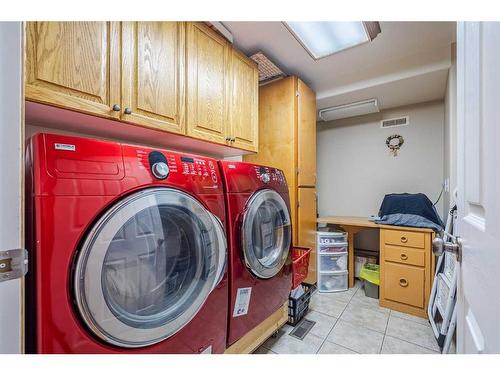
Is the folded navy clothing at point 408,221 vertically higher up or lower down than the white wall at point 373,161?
lower down

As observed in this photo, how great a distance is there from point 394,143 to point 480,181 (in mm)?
2590

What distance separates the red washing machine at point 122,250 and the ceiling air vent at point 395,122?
265 cm

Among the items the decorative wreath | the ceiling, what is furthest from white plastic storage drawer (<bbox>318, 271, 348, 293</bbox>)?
the ceiling

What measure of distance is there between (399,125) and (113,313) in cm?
322

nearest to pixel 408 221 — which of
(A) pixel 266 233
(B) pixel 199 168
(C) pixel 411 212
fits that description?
(C) pixel 411 212

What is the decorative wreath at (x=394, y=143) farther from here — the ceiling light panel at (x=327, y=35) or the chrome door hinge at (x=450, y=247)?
the chrome door hinge at (x=450, y=247)

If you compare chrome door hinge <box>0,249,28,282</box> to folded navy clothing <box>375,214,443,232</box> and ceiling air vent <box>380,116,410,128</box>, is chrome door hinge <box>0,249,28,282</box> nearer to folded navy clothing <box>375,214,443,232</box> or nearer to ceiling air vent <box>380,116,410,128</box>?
folded navy clothing <box>375,214,443,232</box>

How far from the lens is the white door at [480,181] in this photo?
39cm

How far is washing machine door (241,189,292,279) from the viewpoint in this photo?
1.14m

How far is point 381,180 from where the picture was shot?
2736mm

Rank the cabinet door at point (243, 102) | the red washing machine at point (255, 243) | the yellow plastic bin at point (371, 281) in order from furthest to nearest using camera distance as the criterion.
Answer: the yellow plastic bin at point (371, 281), the cabinet door at point (243, 102), the red washing machine at point (255, 243)

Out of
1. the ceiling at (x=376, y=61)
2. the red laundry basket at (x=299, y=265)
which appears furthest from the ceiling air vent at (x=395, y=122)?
the red laundry basket at (x=299, y=265)
